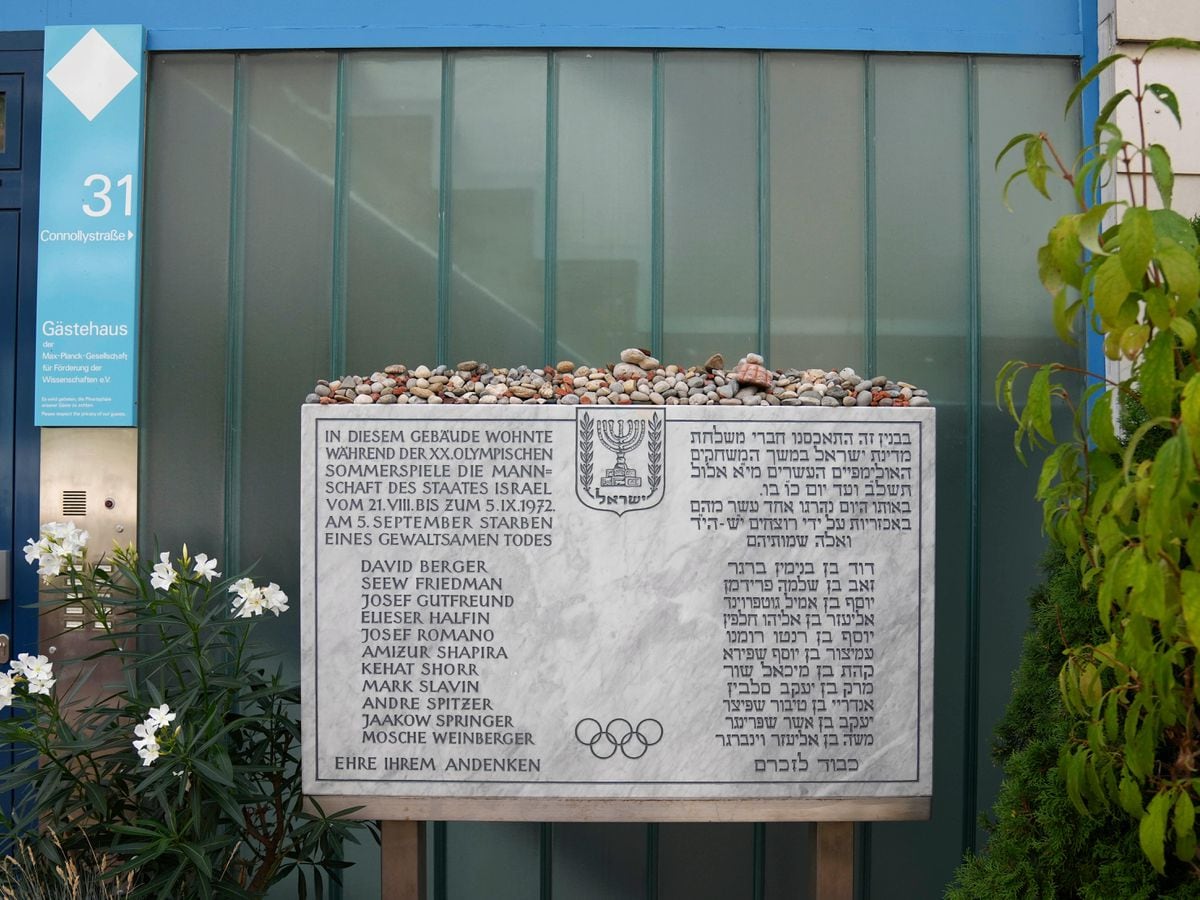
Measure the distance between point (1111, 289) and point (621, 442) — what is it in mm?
1566

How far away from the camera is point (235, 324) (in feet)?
12.8

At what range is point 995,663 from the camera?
3842mm

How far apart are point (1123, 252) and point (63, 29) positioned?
3.63 m

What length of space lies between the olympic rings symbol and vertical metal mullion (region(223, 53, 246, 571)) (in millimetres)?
1522

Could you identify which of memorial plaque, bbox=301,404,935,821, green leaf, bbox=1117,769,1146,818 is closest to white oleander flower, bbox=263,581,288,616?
memorial plaque, bbox=301,404,935,821

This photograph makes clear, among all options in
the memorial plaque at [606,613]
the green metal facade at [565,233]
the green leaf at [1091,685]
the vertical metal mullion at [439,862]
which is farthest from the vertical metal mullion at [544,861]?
the green leaf at [1091,685]

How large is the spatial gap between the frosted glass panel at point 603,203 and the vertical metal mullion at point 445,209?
15.4 inches

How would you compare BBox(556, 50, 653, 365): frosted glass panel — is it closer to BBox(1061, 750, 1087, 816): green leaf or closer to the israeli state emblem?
the israeli state emblem

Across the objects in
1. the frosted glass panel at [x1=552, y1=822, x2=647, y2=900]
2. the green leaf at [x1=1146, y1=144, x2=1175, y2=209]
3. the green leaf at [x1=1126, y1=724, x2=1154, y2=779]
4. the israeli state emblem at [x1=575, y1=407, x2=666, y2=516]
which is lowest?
the frosted glass panel at [x1=552, y1=822, x2=647, y2=900]

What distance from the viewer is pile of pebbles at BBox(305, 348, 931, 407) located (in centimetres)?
313

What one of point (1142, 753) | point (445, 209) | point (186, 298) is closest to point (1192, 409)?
point (1142, 753)

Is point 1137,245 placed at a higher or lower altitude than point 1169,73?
lower

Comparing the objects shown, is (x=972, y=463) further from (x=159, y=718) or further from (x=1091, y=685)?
(x=159, y=718)

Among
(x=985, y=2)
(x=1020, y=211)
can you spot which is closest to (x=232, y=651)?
(x=1020, y=211)
